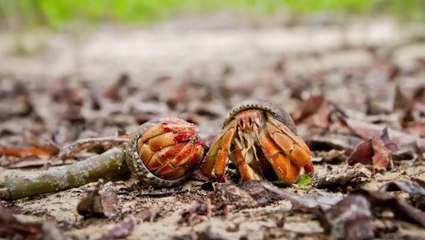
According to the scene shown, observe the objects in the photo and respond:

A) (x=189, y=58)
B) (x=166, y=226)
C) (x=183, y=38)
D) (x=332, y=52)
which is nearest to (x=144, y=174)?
(x=166, y=226)

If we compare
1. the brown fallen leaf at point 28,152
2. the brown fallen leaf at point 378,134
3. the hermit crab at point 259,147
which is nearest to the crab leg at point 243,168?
the hermit crab at point 259,147

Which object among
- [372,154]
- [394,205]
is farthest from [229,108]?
[394,205]

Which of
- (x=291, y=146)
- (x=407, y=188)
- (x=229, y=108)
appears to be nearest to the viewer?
(x=407, y=188)

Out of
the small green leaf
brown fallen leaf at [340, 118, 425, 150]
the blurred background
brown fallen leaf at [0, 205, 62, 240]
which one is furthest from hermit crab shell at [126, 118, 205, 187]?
the blurred background

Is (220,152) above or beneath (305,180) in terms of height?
above

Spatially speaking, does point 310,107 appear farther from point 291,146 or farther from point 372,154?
point 291,146

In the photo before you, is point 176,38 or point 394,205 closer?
point 394,205

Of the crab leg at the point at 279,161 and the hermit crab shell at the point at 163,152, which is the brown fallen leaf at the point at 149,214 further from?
the crab leg at the point at 279,161
